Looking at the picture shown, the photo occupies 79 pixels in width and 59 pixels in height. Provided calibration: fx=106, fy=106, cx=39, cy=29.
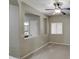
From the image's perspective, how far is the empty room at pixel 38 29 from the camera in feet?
14.3

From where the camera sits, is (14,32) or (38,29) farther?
(38,29)

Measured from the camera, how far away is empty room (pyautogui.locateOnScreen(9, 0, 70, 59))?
14.3 feet

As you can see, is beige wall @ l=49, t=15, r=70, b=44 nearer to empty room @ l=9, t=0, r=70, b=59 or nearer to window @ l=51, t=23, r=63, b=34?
empty room @ l=9, t=0, r=70, b=59

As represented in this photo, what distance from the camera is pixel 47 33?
32.0ft

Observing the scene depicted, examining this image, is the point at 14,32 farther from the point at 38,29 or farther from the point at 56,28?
the point at 56,28

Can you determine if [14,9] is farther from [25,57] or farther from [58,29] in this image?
[58,29]

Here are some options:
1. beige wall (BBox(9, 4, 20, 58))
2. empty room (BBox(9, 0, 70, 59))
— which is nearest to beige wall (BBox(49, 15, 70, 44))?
empty room (BBox(9, 0, 70, 59))

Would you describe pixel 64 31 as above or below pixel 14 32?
below

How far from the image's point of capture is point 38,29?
766 centimetres

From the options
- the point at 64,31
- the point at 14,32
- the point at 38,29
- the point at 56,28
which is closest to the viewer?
the point at 14,32

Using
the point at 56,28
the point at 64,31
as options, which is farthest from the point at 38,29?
the point at 64,31
